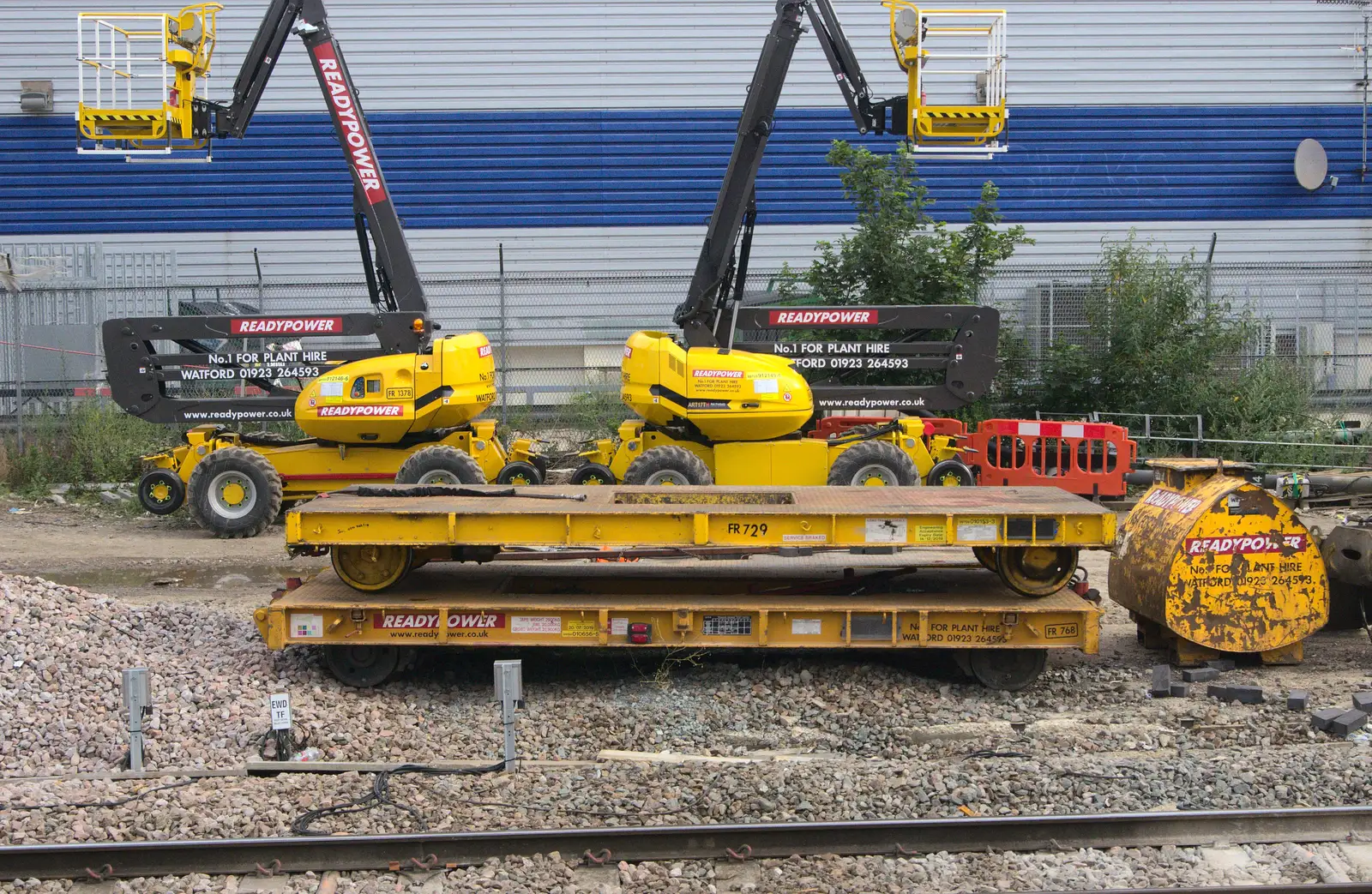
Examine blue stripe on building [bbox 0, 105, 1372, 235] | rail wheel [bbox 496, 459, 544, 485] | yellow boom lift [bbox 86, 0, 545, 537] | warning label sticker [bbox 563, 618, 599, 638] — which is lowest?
warning label sticker [bbox 563, 618, 599, 638]

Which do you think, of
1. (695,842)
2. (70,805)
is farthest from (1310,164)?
(70,805)

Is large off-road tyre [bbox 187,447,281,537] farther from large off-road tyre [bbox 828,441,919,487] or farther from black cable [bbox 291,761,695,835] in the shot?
black cable [bbox 291,761,695,835]

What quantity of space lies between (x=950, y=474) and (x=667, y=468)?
3391 millimetres

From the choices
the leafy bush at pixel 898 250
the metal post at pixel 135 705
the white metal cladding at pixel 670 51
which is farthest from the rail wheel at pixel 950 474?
the white metal cladding at pixel 670 51

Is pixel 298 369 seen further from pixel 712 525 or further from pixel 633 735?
pixel 633 735

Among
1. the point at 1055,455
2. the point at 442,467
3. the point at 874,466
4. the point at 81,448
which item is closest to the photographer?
the point at 442,467

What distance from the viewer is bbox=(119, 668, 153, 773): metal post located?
6.95 m

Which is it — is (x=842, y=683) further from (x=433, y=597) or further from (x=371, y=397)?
(x=371, y=397)

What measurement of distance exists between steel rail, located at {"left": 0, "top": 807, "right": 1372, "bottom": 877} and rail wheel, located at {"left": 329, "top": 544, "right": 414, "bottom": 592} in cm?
289

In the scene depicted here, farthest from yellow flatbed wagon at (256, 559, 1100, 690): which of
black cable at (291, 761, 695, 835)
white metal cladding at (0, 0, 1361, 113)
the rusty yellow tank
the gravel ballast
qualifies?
white metal cladding at (0, 0, 1361, 113)

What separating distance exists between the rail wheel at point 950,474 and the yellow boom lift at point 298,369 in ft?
14.8

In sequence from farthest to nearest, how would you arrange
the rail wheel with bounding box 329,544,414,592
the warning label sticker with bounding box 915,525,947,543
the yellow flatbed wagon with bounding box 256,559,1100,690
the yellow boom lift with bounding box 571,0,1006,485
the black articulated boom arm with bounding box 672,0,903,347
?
the black articulated boom arm with bounding box 672,0,903,347, the yellow boom lift with bounding box 571,0,1006,485, the rail wheel with bounding box 329,544,414,592, the yellow flatbed wagon with bounding box 256,559,1100,690, the warning label sticker with bounding box 915,525,947,543

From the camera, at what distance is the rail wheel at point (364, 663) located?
27.7 feet

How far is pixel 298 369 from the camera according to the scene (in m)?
14.2
